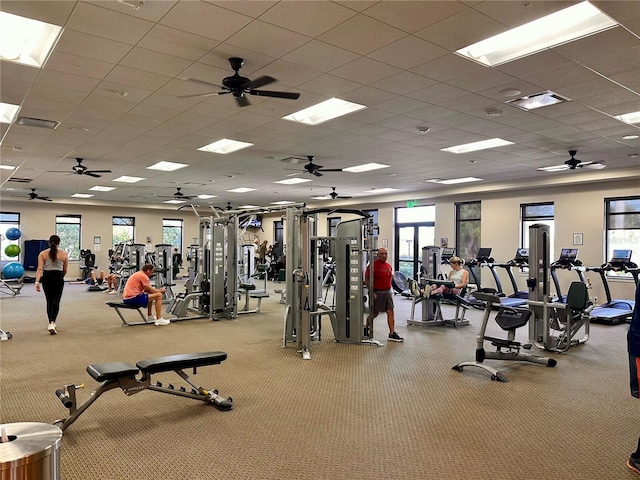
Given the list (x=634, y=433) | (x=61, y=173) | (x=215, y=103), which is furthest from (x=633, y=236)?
(x=61, y=173)

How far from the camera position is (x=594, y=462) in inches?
112

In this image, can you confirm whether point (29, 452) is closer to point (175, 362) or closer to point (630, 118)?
point (175, 362)

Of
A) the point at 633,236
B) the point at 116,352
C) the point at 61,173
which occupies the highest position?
the point at 61,173

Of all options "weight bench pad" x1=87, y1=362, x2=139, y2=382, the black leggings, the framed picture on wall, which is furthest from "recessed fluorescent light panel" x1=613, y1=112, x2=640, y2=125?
the black leggings

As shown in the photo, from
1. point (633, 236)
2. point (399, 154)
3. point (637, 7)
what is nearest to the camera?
point (637, 7)

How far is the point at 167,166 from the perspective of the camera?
961 centimetres

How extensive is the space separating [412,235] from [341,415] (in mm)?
11076

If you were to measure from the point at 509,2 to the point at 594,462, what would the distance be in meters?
3.13

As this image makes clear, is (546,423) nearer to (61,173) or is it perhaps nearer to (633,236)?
(633,236)

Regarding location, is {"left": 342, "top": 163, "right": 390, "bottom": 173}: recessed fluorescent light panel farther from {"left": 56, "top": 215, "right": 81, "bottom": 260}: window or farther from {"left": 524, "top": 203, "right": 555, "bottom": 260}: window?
{"left": 56, "top": 215, "right": 81, "bottom": 260}: window

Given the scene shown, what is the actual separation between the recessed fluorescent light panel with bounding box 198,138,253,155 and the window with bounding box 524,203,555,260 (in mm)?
7197

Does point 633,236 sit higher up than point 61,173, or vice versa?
point 61,173

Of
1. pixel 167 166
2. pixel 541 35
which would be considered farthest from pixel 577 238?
pixel 167 166

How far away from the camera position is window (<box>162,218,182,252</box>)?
60.7 feet
